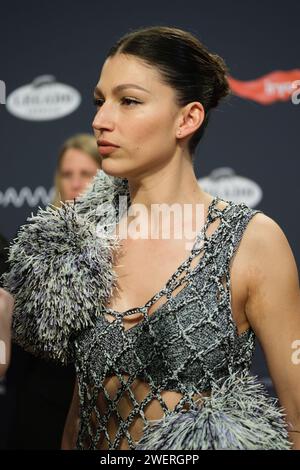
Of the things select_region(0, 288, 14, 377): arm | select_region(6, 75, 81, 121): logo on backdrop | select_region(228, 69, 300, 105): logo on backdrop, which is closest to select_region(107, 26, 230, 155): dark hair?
select_region(0, 288, 14, 377): arm

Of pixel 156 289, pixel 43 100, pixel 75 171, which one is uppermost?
pixel 43 100

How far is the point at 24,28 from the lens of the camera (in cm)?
246

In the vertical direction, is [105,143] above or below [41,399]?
above

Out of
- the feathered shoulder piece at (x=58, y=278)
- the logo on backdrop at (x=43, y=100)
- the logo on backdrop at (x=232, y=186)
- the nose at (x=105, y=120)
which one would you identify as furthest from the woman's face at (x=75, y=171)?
the nose at (x=105, y=120)

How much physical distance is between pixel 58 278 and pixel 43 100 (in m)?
1.35

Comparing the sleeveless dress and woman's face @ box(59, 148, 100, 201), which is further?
woman's face @ box(59, 148, 100, 201)

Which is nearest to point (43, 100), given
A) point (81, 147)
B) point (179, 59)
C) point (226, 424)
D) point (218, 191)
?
point (81, 147)

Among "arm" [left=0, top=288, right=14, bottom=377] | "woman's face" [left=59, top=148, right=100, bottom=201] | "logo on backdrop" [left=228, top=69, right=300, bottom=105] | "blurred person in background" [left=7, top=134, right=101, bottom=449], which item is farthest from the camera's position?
"logo on backdrop" [left=228, top=69, right=300, bottom=105]

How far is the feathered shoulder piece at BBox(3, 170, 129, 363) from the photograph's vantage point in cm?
125

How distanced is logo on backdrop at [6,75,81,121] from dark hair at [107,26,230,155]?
115cm

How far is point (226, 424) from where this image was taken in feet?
3.58

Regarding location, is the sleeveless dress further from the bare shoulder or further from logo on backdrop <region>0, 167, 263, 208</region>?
logo on backdrop <region>0, 167, 263, 208</region>

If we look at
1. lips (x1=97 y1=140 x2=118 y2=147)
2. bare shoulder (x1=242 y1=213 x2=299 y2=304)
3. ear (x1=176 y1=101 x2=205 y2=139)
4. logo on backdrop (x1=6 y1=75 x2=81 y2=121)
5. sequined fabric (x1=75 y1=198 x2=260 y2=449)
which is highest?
logo on backdrop (x1=6 y1=75 x2=81 y2=121)

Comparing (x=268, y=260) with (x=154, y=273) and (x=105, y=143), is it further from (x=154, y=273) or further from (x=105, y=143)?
(x=105, y=143)
